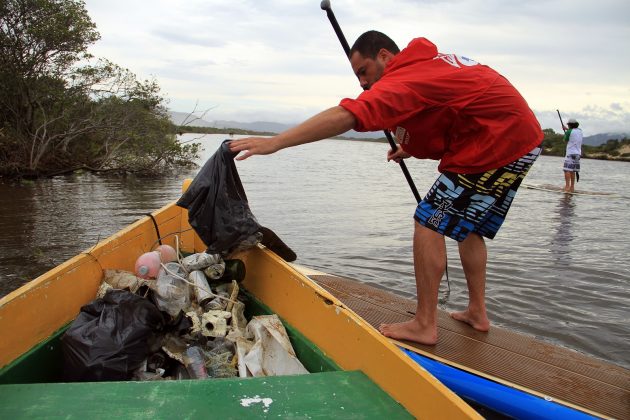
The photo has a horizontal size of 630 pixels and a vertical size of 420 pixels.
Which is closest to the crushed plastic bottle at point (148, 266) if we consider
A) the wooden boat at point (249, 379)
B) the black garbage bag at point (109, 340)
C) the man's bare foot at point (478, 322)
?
the wooden boat at point (249, 379)

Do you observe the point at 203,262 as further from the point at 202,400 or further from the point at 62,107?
the point at 62,107

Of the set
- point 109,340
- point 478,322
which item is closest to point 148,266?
point 109,340

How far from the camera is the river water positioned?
16.1ft

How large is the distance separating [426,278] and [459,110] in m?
0.99

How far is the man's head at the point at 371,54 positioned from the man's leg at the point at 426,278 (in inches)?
37.6

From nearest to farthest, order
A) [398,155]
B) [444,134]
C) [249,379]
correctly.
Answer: [249,379]
[444,134]
[398,155]

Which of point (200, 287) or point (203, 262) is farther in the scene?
point (203, 262)

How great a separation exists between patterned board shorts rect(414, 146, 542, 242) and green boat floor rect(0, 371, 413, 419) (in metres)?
1.19

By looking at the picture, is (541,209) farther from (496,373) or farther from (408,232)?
(496,373)

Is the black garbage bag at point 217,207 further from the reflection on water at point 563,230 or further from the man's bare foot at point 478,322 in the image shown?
the reflection on water at point 563,230

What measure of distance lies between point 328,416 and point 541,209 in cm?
1168

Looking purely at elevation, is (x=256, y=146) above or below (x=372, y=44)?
below

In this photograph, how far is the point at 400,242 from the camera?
8109 mm

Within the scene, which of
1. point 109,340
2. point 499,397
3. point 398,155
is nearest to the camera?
point 109,340
